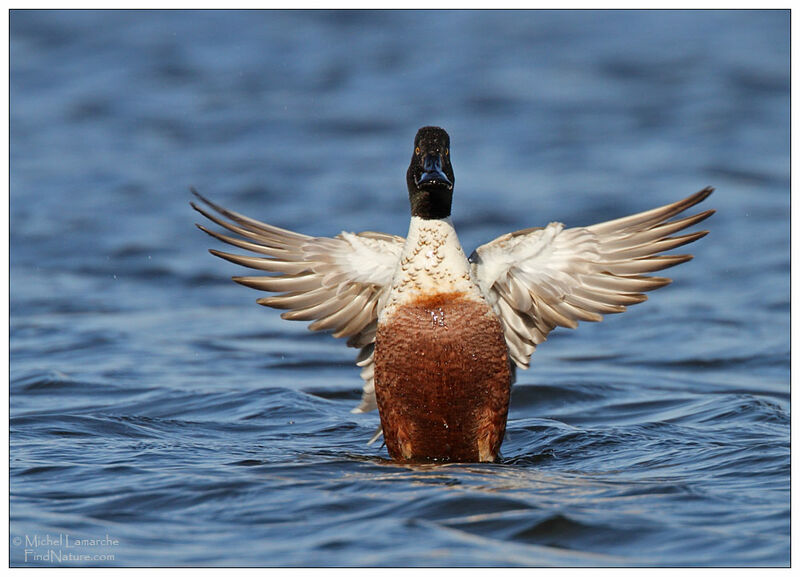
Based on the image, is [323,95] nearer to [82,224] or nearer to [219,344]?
[82,224]

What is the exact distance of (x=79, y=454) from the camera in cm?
653

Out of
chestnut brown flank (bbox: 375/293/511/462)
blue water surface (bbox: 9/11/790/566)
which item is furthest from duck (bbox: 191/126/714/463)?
blue water surface (bbox: 9/11/790/566)

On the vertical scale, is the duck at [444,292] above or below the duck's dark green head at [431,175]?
below

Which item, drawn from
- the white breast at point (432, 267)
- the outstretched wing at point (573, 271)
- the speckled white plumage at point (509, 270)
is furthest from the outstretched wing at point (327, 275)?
the outstretched wing at point (573, 271)

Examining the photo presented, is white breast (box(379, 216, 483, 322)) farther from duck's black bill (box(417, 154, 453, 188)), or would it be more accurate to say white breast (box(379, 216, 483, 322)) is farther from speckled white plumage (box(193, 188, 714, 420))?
duck's black bill (box(417, 154, 453, 188))

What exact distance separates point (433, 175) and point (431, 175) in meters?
0.01

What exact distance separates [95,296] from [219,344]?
220 cm

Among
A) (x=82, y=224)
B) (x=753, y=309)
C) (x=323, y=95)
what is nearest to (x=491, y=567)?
(x=753, y=309)

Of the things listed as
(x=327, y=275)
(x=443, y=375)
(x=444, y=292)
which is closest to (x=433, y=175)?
(x=444, y=292)

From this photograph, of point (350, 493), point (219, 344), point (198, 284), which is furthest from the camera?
point (198, 284)

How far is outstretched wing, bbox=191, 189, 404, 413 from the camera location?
632 cm

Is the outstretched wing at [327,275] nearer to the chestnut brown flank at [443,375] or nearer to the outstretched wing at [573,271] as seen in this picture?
the chestnut brown flank at [443,375]

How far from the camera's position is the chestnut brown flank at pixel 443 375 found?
587 cm

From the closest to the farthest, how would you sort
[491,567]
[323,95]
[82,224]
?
[491,567]
[82,224]
[323,95]
